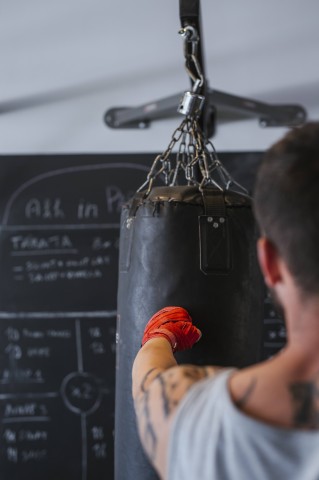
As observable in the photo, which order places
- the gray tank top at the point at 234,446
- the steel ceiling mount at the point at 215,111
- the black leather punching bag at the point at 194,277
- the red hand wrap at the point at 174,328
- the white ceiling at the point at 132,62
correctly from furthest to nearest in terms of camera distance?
the white ceiling at the point at 132,62, the steel ceiling mount at the point at 215,111, the black leather punching bag at the point at 194,277, the red hand wrap at the point at 174,328, the gray tank top at the point at 234,446

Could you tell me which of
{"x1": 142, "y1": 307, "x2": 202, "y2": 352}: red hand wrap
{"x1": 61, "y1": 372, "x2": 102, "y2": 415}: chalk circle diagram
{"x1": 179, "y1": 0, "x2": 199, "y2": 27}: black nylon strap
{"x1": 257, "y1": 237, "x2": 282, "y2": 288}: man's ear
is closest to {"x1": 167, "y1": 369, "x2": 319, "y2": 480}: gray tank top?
{"x1": 257, "y1": 237, "x2": 282, "y2": 288}: man's ear

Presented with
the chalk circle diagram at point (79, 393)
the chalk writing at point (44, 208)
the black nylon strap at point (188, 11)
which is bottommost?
the chalk circle diagram at point (79, 393)

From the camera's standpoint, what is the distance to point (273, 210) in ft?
2.69

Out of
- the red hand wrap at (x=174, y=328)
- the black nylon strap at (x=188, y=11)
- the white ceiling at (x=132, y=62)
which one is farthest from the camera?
the white ceiling at (x=132, y=62)

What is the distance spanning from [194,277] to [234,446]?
0.60m

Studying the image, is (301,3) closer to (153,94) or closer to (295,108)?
(295,108)

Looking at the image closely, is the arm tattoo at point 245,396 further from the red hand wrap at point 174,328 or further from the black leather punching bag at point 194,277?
the black leather punching bag at point 194,277

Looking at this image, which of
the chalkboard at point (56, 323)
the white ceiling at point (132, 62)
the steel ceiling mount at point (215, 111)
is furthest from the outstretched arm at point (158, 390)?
the white ceiling at point (132, 62)

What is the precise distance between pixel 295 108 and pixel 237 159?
0.29 m

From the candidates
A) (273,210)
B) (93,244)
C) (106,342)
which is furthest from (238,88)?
(273,210)

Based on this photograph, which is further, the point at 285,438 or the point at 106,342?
the point at 106,342

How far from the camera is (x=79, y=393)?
8.03 ft

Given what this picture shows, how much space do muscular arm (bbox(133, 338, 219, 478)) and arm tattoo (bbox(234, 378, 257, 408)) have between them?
0.10 metres

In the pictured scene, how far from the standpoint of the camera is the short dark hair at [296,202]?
0.79 m
